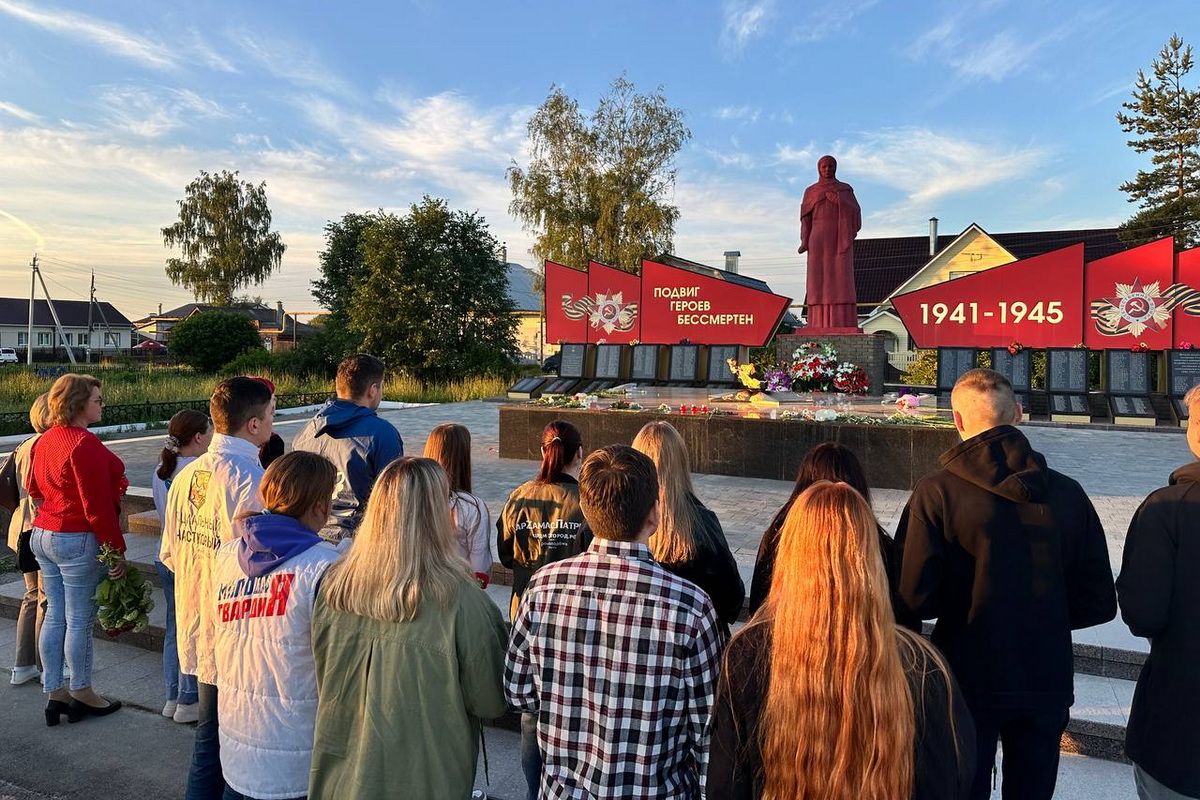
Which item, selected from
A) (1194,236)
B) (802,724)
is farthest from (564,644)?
(1194,236)

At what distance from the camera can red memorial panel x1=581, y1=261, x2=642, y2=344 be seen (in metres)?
18.0

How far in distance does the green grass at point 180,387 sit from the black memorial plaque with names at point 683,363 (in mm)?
6743

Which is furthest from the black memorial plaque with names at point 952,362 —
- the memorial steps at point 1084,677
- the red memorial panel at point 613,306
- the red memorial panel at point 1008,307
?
the memorial steps at point 1084,677

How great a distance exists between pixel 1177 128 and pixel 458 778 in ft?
117

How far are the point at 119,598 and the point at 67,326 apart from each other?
2925 inches

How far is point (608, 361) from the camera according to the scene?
57.0ft

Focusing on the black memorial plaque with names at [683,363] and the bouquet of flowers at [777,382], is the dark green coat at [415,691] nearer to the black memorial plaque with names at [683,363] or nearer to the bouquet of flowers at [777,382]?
the bouquet of flowers at [777,382]

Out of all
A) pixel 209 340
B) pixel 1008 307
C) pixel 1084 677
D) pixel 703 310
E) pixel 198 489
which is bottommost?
pixel 1084 677

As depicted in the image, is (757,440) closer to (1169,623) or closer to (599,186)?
(1169,623)

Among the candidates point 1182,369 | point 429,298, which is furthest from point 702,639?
point 429,298

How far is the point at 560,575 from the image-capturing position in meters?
1.83

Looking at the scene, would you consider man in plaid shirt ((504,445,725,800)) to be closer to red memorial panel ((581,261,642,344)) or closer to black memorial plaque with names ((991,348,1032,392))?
black memorial plaque with names ((991,348,1032,392))

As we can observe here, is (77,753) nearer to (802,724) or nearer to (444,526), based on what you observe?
(444,526)

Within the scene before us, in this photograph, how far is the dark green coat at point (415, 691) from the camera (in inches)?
75.6
